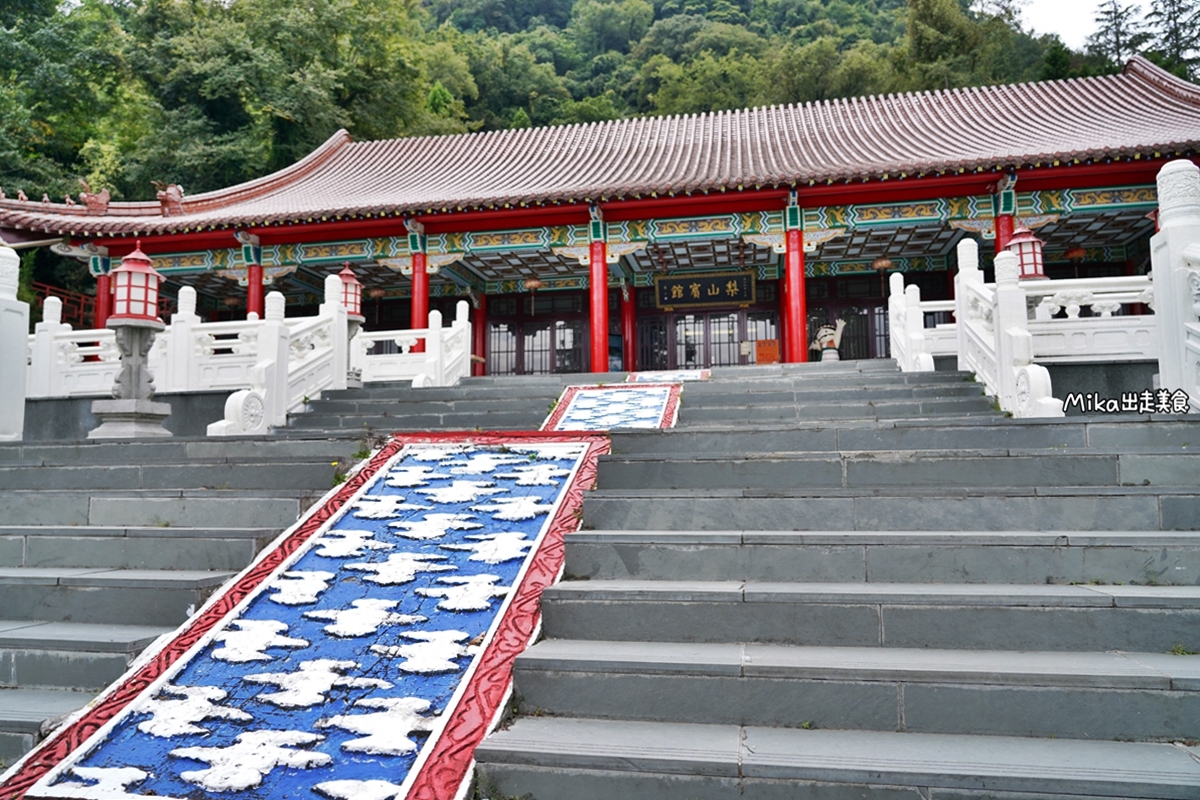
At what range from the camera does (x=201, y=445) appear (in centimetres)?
527

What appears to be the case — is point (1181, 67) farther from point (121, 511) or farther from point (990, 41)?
point (121, 511)

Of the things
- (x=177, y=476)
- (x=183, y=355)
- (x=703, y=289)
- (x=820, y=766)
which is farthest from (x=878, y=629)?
(x=703, y=289)

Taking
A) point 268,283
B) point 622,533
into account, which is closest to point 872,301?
point 268,283

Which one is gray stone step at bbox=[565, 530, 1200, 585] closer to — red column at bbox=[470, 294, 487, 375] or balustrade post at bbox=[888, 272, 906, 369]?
balustrade post at bbox=[888, 272, 906, 369]

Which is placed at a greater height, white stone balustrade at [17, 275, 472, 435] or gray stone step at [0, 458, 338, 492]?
white stone balustrade at [17, 275, 472, 435]

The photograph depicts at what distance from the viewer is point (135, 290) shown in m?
6.44

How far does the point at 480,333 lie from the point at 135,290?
8903mm

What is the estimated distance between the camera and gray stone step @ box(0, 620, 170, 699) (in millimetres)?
3041

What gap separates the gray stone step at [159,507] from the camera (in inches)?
166

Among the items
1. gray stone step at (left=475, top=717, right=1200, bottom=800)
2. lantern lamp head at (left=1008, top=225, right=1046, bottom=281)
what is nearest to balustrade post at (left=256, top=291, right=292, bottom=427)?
gray stone step at (left=475, top=717, right=1200, bottom=800)

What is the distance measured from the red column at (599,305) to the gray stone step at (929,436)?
266 inches

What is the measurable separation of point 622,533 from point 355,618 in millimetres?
1196

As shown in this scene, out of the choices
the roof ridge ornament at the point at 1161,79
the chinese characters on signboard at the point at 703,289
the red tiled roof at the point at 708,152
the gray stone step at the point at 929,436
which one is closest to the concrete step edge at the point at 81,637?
the gray stone step at the point at 929,436

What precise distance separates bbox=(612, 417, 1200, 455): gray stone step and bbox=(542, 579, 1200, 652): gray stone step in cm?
154
